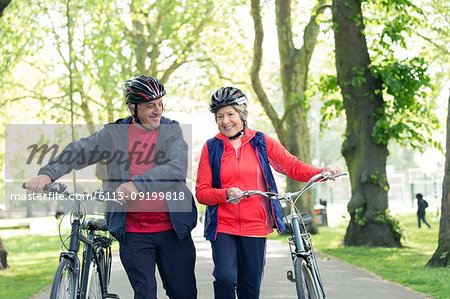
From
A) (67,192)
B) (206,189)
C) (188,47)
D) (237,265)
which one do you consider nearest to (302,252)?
(237,265)

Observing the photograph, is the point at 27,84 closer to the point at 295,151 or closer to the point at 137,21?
the point at 137,21

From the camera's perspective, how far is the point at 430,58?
27953mm

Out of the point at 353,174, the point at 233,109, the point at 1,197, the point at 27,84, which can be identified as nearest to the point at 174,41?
the point at 27,84

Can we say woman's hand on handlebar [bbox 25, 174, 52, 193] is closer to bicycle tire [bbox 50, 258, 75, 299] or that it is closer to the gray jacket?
the gray jacket

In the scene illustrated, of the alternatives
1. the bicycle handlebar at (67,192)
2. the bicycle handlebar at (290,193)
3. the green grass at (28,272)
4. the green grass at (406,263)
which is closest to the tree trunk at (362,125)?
the green grass at (406,263)

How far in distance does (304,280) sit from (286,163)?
1.06 metres

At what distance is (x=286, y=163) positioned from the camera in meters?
5.79

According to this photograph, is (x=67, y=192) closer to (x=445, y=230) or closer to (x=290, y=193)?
(x=290, y=193)

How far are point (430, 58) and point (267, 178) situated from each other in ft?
78.1

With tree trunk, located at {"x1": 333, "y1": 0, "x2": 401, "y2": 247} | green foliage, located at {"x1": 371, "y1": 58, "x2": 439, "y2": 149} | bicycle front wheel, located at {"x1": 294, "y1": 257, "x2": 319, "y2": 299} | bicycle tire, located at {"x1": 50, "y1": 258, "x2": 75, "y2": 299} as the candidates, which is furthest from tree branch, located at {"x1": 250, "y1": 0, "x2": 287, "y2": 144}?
bicycle tire, located at {"x1": 50, "y1": 258, "x2": 75, "y2": 299}

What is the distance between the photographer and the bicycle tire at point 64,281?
178 inches

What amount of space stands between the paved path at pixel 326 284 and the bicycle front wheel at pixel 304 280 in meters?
3.69

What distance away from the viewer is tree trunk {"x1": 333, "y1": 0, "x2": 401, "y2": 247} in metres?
15.7

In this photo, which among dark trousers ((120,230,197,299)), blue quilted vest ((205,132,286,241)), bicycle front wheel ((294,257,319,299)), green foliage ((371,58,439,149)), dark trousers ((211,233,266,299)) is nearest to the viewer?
bicycle front wheel ((294,257,319,299))
